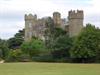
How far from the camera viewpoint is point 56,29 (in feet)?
320

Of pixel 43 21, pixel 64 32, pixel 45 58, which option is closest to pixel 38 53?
pixel 45 58

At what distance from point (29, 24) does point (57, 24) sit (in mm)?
11270

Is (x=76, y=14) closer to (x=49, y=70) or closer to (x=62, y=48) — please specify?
(x=62, y=48)

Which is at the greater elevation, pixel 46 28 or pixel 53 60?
pixel 46 28

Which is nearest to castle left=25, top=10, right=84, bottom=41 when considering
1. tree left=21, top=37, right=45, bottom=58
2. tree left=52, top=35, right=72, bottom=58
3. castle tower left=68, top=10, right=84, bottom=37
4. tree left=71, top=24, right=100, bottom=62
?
castle tower left=68, top=10, right=84, bottom=37

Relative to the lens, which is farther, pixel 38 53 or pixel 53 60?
pixel 38 53

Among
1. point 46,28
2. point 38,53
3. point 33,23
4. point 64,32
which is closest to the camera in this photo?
point 38,53

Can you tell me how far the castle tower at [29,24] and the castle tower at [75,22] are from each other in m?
14.3

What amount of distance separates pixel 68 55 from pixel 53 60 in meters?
3.03

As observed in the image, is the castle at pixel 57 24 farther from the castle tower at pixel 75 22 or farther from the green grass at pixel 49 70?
the green grass at pixel 49 70

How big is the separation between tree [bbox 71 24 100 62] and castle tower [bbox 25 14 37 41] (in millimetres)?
39525

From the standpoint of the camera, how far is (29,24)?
11050cm

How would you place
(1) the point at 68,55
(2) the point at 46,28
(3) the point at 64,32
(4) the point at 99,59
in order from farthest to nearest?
(2) the point at 46,28 < (3) the point at 64,32 < (1) the point at 68,55 < (4) the point at 99,59

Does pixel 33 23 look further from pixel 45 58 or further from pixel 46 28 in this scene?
pixel 45 58
